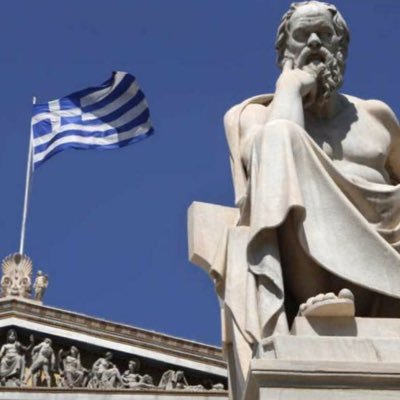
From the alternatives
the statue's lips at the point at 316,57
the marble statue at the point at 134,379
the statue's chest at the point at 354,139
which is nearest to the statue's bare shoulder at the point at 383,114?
the statue's chest at the point at 354,139

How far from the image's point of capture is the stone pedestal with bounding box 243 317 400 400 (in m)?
3.06

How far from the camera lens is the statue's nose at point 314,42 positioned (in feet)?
13.0

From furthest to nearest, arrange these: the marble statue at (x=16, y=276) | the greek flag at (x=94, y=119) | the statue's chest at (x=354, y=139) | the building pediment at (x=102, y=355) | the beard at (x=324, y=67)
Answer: the marble statue at (x=16, y=276) → the building pediment at (x=102, y=355) → the greek flag at (x=94, y=119) → the beard at (x=324, y=67) → the statue's chest at (x=354, y=139)

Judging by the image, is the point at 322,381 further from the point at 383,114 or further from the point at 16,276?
the point at 16,276

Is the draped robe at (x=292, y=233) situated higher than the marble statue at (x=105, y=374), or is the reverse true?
the marble statue at (x=105, y=374)

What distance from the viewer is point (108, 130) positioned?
23.2 m

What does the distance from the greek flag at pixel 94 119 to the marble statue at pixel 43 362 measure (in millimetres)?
4651

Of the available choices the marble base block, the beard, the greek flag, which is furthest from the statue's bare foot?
the greek flag

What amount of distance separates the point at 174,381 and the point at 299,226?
23837 millimetres

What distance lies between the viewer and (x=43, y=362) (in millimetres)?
27000

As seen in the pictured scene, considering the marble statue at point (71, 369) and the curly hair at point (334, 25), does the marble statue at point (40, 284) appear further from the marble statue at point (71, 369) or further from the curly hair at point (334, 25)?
the curly hair at point (334, 25)

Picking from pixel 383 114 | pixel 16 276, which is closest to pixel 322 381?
pixel 383 114

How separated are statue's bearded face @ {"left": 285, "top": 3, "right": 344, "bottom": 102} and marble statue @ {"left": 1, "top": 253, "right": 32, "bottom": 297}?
2424 cm

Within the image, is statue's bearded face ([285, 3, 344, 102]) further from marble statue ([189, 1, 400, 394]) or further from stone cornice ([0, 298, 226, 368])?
stone cornice ([0, 298, 226, 368])
